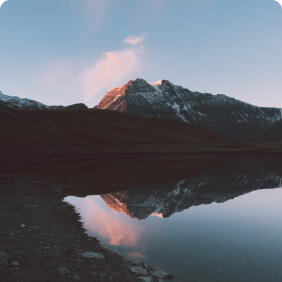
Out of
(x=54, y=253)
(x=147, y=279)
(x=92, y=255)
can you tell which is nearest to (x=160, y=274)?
(x=147, y=279)

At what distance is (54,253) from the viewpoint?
13.1 m

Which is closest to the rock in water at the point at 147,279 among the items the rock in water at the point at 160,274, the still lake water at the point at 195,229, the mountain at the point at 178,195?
the rock in water at the point at 160,274

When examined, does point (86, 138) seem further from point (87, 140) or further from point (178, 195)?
point (178, 195)

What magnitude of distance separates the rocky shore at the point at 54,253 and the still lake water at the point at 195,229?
3.26 ft

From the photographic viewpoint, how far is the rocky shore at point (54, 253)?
11109 millimetres

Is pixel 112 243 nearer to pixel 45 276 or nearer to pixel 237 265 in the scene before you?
pixel 45 276

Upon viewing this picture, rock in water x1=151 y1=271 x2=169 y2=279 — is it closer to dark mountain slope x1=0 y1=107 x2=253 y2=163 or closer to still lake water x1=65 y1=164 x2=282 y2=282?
still lake water x1=65 y1=164 x2=282 y2=282

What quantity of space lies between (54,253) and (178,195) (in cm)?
1878

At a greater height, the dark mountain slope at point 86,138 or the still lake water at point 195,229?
the dark mountain slope at point 86,138

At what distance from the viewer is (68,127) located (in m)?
155

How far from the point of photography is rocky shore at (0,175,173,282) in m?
11.1

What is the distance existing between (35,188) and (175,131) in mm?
170076

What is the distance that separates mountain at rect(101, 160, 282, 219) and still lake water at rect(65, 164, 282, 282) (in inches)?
3.5

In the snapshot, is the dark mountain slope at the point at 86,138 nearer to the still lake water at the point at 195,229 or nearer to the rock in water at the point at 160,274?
the still lake water at the point at 195,229
